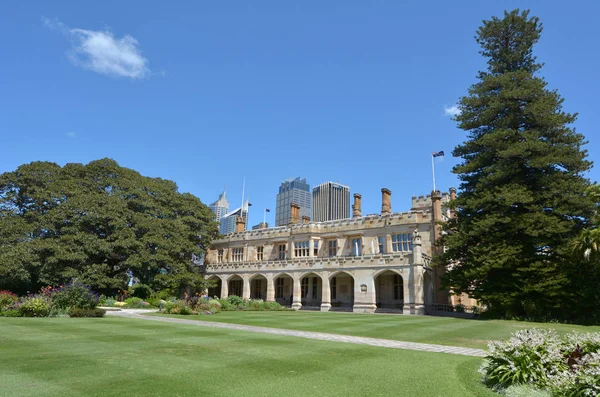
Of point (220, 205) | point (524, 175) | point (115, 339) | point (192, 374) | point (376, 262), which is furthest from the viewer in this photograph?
point (220, 205)

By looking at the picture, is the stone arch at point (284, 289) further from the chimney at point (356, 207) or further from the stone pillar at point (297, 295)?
the chimney at point (356, 207)

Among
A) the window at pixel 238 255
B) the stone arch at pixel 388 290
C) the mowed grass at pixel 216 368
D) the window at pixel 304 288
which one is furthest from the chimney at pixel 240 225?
the mowed grass at pixel 216 368

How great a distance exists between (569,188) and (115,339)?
26.8m

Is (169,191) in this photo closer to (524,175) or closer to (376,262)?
(376,262)

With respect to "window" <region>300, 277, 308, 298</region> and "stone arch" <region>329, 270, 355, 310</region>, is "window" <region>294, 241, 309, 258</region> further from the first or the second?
"stone arch" <region>329, 270, 355, 310</region>

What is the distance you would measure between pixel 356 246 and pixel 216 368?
3509 centimetres

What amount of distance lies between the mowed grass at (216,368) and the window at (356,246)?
30.3 m

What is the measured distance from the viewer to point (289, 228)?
4478 cm

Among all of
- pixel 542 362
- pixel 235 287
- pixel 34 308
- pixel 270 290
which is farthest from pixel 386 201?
pixel 542 362

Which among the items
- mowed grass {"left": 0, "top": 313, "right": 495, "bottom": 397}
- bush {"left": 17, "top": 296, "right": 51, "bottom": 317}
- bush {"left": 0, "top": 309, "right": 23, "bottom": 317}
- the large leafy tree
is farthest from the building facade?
bush {"left": 0, "top": 309, "right": 23, "bottom": 317}

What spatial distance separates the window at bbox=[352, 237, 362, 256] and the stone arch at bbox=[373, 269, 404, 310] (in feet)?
14.7

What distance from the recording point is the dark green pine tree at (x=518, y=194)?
24062 mm

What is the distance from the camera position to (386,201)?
4066cm

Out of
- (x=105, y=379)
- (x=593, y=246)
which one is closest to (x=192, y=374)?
(x=105, y=379)
